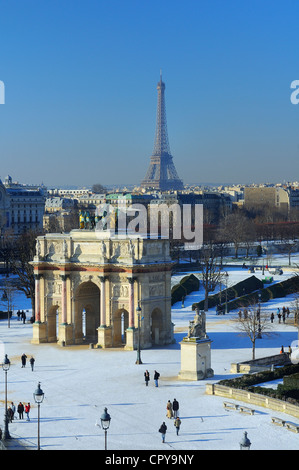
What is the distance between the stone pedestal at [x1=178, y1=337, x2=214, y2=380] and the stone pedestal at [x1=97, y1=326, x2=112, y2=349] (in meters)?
10.8

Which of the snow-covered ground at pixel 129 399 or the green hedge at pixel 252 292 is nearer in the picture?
the snow-covered ground at pixel 129 399

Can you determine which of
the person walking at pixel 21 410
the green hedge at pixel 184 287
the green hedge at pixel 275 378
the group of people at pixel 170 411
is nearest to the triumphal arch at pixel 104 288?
the group of people at pixel 170 411

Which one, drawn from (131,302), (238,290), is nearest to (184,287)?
(238,290)

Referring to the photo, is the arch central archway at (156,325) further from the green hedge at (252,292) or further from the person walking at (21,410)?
the person walking at (21,410)

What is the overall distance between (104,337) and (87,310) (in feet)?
16.7

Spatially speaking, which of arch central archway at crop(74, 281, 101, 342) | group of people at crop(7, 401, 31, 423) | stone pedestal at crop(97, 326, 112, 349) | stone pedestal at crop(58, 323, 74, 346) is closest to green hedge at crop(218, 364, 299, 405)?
group of people at crop(7, 401, 31, 423)

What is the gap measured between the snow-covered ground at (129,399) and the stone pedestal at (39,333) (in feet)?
1.91

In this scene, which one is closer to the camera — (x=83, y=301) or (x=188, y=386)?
(x=188, y=386)

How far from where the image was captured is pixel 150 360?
5038 centimetres

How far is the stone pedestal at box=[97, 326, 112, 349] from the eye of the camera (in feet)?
181

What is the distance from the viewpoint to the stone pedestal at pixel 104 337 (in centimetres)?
5522

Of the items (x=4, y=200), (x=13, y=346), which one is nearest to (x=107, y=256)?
(x=13, y=346)

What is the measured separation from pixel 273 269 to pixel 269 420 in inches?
2441

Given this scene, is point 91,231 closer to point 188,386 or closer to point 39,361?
point 39,361
